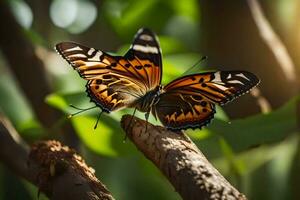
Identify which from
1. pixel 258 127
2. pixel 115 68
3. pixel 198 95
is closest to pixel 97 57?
pixel 115 68

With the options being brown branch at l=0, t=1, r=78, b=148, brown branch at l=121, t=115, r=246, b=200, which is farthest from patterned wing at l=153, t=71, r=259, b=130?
brown branch at l=0, t=1, r=78, b=148

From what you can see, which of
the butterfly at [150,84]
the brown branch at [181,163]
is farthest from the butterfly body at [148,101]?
the brown branch at [181,163]

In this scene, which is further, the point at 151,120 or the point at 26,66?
the point at 26,66

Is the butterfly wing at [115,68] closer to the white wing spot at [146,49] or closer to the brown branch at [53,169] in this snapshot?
→ the white wing spot at [146,49]

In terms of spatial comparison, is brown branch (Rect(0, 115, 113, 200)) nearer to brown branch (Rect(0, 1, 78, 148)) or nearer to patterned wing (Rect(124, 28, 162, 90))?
patterned wing (Rect(124, 28, 162, 90))

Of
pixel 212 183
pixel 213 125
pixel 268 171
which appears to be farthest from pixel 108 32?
Answer: pixel 212 183

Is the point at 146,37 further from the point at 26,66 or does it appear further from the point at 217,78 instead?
the point at 26,66
